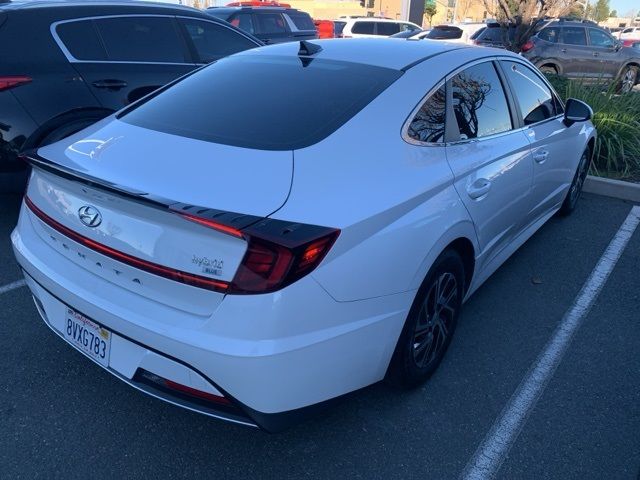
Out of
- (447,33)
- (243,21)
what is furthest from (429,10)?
(243,21)

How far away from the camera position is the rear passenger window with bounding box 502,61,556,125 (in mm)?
3525

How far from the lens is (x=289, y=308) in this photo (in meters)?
1.78

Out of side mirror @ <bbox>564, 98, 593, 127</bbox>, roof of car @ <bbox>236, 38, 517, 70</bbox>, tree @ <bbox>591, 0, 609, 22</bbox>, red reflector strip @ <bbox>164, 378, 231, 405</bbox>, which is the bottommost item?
tree @ <bbox>591, 0, 609, 22</bbox>

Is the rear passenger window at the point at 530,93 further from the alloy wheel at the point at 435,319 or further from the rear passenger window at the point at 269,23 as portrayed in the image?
the rear passenger window at the point at 269,23

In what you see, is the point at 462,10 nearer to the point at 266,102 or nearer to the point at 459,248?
the point at 459,248

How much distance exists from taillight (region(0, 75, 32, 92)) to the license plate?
2.46 meters

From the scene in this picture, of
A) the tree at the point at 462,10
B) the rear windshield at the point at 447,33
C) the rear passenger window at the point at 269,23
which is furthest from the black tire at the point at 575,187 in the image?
the tree at the point at 462,10

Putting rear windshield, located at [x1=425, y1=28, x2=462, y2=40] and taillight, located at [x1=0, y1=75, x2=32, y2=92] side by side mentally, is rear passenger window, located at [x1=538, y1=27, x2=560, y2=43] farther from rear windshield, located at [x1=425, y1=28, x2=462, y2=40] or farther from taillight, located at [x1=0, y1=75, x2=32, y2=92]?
taillight, located at [x1=0, y1=75, x2=32, y2=92]

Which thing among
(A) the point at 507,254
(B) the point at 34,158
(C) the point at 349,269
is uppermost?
(B) the point at 34,158

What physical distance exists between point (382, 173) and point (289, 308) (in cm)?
73

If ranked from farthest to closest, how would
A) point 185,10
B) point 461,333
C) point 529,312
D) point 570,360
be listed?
point 185,10 → point 529,312 → point 461,333 → point 570,360

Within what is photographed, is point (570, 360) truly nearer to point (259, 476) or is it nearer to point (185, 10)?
point (259, 476)

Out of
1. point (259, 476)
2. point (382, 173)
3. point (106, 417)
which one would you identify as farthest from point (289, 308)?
point (106, 417)

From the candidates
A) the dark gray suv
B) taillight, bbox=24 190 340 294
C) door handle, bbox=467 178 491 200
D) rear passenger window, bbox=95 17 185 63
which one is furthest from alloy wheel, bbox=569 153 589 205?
the dark gray suv
